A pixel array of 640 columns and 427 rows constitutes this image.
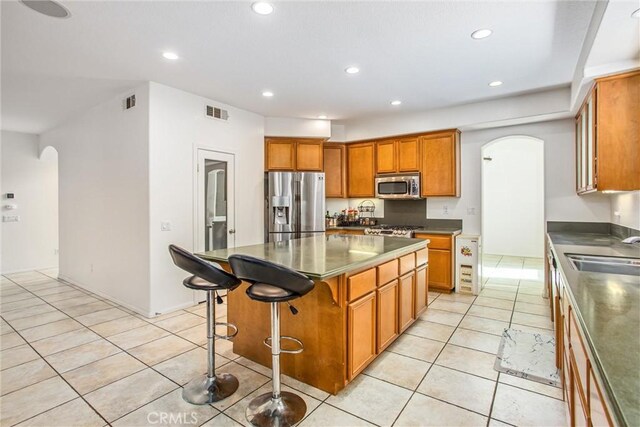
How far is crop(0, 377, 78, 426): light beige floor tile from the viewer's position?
6.53ft

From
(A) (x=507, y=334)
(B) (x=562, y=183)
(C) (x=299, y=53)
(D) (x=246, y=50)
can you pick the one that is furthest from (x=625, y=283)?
(B) (x=562, y=183)

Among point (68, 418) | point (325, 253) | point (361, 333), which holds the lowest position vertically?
point (68, 418)

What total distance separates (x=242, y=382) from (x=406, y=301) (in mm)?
1608

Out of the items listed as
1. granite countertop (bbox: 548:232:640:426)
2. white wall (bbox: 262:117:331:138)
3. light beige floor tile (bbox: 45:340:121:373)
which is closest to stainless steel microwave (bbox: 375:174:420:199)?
white wall (bbox: 262:117:331:138)

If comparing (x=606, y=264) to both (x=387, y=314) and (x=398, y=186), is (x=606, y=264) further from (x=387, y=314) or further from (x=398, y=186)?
(x=398, y=186)

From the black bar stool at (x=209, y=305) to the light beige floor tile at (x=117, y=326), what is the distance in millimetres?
1504

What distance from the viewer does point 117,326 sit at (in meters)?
3.42

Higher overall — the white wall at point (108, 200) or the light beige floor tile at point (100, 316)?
the white wall at point (108, 200)

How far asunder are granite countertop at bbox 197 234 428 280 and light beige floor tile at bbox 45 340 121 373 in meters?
1.32

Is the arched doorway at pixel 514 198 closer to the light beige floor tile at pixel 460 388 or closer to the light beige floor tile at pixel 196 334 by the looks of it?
the light beige floor tile at pixel 460 388

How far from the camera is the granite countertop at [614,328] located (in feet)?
2.23

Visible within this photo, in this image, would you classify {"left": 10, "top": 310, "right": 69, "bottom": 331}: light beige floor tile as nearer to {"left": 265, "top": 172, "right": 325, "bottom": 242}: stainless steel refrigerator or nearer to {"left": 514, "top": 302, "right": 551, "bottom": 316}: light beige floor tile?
{"left": 265, "top": 172, "right": 325, "bottom": 242}: stainless steel refrigerator

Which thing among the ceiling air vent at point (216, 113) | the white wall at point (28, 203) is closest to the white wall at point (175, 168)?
the ceiling air vent at point (216, 113)

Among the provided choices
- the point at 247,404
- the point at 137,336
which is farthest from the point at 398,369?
the point at 137,336
